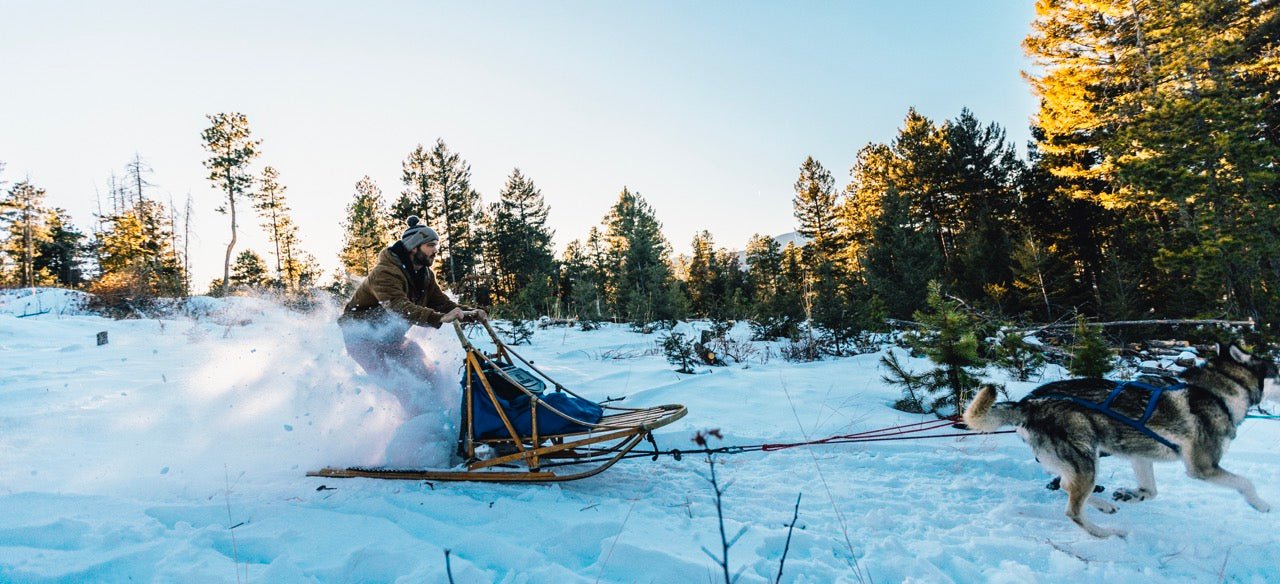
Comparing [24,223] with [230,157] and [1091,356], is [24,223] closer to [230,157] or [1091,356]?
[230,157]

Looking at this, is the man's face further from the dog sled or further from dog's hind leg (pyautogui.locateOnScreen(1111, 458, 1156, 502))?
dog's hind leg (pyautogui.locateOnScreen(1111, 458, 1156, 502))

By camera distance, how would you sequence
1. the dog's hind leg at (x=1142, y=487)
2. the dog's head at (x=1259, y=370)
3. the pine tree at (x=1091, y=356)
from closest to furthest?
the dog's head at (x=1259, y=370) < the dog's hind leg at (x=1142, y=487) < the pine tree at (x=1091, y=356)

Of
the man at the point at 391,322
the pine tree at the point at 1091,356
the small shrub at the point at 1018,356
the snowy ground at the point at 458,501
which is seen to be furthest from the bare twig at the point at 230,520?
the pine tree at the point at 1091,356

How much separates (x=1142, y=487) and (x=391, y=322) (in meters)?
5.67

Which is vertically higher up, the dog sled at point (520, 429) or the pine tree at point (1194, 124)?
the pine tree at point (1194, 124)

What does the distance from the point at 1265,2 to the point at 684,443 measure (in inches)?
831

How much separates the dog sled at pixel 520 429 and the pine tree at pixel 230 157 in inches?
1390

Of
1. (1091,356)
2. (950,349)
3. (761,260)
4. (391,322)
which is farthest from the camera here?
(761,260)

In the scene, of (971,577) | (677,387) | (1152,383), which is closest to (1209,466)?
(1152,383)

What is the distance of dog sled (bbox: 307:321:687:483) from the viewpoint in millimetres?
3594

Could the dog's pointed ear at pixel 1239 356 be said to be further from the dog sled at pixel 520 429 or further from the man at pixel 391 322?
the man at pixel 391 322

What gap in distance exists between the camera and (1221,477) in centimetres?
283

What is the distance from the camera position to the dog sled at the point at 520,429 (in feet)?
11.8

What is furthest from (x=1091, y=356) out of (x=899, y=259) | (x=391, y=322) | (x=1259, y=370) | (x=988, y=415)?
(x=899, y=259)
